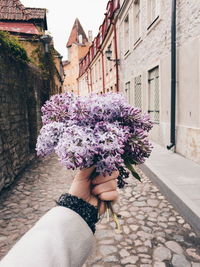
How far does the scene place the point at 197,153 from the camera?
6043 mm

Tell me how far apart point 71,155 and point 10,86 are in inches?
194

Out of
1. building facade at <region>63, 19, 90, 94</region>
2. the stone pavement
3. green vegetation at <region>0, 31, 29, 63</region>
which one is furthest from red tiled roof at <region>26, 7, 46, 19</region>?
building facade at <region>63, 19, 90, 94</region>

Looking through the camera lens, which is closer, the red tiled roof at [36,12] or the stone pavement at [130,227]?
the stone pavement at [130,227]

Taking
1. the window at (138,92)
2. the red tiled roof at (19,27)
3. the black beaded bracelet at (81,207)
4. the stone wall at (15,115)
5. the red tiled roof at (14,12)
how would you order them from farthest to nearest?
the window at (138,92), the red tiled roof at (14,12), the red tiled roof at (19,27), the stone wall at (15,115), the black beaded bracelet at (81,207)

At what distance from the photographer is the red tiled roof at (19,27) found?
9.01 m

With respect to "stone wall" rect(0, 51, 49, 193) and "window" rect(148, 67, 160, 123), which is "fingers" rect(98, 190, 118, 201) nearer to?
"stone wall" rect(0, 51, 49, 193)

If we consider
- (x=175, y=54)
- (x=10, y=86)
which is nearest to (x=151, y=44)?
(x=175, y=54)

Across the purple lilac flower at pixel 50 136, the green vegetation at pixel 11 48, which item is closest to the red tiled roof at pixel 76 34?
the green vegetation at pixel 11 48

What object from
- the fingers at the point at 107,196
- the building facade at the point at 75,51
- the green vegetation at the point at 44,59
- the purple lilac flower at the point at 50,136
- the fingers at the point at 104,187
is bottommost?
the fingers at the point at 107,196

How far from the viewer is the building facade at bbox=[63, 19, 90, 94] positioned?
47.2m

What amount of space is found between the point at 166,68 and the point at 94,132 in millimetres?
7326

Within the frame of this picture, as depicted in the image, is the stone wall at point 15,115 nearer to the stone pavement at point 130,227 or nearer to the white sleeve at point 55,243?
the stone pavement at point 130,227

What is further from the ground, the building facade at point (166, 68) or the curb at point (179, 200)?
the building facade at point (166, 68)

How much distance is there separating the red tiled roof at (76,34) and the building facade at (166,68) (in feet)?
132
